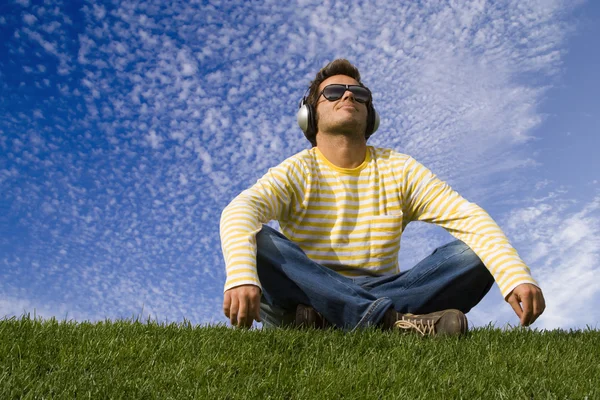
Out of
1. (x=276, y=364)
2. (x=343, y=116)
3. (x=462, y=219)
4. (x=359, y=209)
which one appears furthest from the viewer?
(x=343, y=116)

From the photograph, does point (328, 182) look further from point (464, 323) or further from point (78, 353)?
point (78, 353)

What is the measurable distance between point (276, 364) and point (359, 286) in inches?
46.6

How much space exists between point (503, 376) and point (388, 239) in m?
1.78

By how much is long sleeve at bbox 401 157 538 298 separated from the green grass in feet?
1.59

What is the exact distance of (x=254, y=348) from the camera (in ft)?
11.1

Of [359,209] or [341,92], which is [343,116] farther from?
[359,209]

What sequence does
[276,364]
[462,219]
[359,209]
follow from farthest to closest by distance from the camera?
[359,209] < [462,219] < [276,364]

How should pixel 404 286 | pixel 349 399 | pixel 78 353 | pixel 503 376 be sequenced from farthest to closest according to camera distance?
pixel 404 286
pixel 78 353
pixel 503 376
pixel 349 399

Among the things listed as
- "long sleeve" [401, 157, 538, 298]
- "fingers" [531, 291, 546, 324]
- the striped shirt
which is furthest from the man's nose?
"fingers" [531, 291, 546, 324]

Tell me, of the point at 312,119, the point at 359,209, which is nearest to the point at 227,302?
the point at 359,209

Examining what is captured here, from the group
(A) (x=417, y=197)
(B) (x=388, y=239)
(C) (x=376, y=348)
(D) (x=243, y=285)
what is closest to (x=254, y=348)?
(D) (x=243, y=285)

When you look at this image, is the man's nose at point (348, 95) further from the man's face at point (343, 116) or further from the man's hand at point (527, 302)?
the man's hand at point (527, 302)

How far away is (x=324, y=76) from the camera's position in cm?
536

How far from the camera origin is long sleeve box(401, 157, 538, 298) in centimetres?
410
